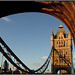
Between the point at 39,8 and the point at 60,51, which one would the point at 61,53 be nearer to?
the point at 60,51

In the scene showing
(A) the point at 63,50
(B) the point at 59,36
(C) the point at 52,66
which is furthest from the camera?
(B) the point at 59,36

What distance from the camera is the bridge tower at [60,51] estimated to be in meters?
66.8

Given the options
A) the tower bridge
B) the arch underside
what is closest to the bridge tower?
the tower bridge

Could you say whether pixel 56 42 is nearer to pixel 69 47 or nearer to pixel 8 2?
pixel 69 47

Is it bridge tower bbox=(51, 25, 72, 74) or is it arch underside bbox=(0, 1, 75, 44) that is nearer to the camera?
arch underside bbox=(0, 1, 75, 44)

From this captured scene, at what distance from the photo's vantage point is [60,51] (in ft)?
238

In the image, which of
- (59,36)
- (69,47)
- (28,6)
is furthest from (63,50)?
(28,6)

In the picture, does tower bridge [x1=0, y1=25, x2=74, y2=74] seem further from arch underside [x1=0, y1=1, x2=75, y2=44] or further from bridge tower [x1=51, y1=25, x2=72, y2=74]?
arch underside [x1=0, y1=1, x2=75, y2=44]

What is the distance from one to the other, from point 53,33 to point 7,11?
6313 centimetres

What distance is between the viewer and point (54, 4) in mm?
14500

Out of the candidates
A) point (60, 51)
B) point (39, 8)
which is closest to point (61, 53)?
point (60, 51)

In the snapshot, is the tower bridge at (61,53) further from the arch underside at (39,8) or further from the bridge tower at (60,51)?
the arch underside at (39,8)

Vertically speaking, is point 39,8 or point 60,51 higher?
point 39,8

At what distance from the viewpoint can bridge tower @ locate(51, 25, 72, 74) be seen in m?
66.8
